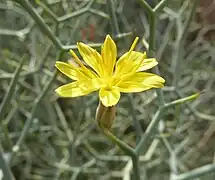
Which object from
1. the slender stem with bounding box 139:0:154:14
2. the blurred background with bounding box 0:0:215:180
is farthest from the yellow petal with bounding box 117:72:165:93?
the blurred background with bounding box 0:0:215:180

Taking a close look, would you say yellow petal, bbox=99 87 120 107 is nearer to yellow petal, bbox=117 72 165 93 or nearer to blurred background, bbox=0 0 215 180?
yellow petal, bbox=117 72 165 93

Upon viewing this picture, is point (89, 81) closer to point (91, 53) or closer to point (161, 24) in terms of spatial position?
point (91, 53)

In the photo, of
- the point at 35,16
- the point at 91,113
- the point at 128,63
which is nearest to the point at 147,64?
the point at 128,63

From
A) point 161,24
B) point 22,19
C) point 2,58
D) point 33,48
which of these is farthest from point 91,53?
point 161,24

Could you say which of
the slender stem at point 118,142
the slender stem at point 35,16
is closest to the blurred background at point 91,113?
the slender stem at point 35,16

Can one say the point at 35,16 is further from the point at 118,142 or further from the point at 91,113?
the point at 91,113

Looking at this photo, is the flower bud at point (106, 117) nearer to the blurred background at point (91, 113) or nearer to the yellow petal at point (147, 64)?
the yellow petal at point (147, 64)

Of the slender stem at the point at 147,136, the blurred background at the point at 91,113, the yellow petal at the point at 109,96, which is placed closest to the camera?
the yellow petal at the point at 109,96
